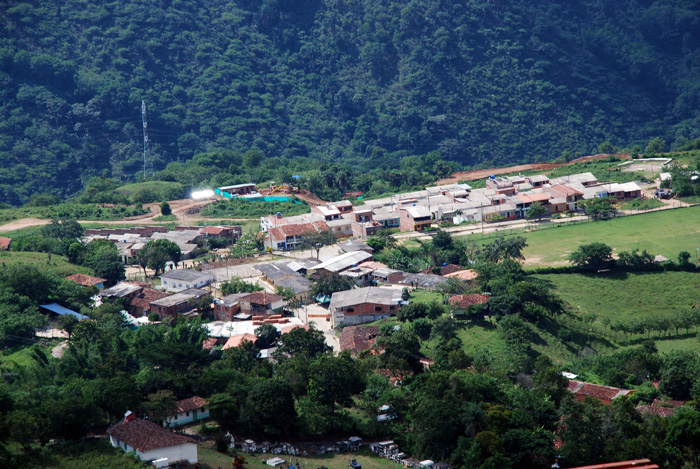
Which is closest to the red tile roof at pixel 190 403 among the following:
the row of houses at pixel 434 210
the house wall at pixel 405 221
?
the row of houses at pixel 434 210

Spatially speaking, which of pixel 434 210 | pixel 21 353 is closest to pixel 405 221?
pixel 434 210

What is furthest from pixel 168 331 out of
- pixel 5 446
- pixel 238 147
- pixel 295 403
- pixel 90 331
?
pixel 238 147

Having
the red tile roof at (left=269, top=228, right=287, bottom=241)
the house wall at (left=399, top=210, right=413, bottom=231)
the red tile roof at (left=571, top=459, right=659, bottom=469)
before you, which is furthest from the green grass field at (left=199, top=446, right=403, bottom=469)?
the house wall at (left=399, top=210, right=413, bottom=231)

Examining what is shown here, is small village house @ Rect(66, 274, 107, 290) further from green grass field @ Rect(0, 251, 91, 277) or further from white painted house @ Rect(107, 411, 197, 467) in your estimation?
white painted house @ Rect(107, 411, 197, 467)

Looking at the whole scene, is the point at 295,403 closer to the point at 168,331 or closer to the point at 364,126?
the point at 168,331

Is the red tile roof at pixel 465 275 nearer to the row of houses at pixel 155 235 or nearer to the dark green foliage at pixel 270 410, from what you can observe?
the row of houses at pixel 155 235

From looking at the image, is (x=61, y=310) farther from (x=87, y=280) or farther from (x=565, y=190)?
(x=565, y=190)

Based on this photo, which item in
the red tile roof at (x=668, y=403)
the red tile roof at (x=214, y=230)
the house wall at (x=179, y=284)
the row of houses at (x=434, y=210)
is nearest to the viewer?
the red tile roof at (x=668, y=403)
